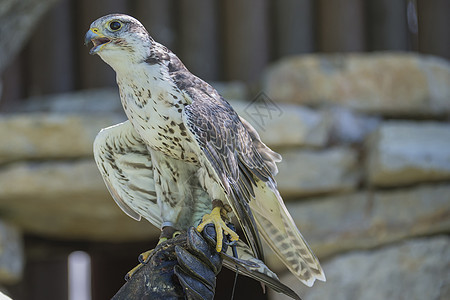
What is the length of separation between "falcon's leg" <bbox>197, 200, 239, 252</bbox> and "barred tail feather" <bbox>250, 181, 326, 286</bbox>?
16 cm

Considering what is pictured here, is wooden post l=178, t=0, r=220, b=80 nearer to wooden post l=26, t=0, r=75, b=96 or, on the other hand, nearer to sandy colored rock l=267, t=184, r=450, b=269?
wooden post l=26, t=0, r=75, b=96

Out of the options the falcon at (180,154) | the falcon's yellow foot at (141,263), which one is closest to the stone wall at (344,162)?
the falcon at (180,154)

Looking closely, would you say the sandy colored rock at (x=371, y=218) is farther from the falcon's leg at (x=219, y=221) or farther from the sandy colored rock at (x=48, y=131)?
the falcon's leg at (x=219, y=221)

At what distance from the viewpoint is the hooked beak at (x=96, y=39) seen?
228cm

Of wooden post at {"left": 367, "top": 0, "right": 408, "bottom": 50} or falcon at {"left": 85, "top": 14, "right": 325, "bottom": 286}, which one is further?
wooden post at {"left": 367, "top": 0, "right": 408, "bottom": 50}

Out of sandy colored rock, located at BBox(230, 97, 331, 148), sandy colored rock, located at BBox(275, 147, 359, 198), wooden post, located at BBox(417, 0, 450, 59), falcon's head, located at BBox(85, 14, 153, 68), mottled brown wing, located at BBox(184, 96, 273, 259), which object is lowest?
sandy colored rock, located at BBox(275, 147, 359, 198)

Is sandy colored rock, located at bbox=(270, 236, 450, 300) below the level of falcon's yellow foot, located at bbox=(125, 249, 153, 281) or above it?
below

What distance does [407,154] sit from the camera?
4914mm

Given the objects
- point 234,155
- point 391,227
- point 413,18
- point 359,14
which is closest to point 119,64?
point 234,155

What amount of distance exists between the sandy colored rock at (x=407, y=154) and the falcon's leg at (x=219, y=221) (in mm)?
2732

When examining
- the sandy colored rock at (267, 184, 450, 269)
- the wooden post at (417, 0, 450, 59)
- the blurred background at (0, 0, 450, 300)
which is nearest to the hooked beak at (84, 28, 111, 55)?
the blurred background at (0, 0, 450, 300)

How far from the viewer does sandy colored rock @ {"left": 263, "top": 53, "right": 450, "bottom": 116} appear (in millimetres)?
5070

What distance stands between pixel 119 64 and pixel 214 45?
3.23 metres

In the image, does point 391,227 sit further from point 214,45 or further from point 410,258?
point 214,45
